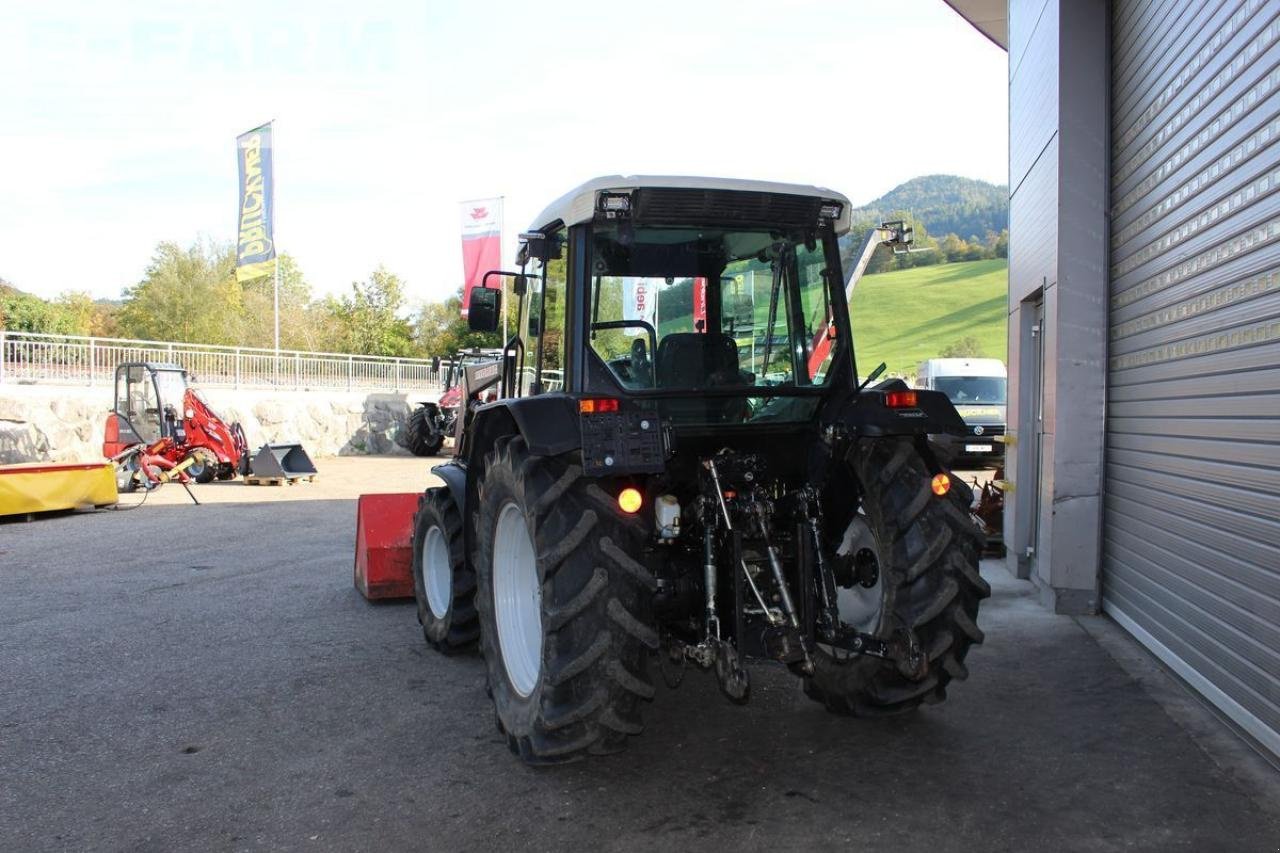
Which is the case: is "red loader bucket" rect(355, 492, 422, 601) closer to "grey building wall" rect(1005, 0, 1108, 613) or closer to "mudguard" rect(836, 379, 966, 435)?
"mudguard" rect(836, 379, 966, 435)

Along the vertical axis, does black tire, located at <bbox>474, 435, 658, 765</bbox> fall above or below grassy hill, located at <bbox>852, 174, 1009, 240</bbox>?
below

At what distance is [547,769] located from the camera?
155 inches

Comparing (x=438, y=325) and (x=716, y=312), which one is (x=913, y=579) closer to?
(x=716, y=312)

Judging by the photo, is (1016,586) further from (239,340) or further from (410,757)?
(239,340)

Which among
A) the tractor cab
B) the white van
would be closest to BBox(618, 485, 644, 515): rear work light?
the tractor cab

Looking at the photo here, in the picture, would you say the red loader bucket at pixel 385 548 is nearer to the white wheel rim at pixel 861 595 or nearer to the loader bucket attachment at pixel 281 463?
the white wheel rim at pixel 861 595

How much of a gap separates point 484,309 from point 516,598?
1527 millimetres

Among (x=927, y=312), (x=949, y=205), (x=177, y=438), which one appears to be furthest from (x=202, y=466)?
(x=949, y=205)

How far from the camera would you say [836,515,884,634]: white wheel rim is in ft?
14.0

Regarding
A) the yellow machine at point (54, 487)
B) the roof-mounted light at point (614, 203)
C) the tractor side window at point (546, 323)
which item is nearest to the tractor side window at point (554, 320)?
the tractor side window at point (546, 323)

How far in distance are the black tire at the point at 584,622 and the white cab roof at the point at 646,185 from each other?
112cm

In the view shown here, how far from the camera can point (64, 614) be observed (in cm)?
677

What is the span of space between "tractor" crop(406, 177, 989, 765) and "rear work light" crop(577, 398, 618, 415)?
1 cm

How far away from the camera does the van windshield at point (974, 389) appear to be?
60.1ft
